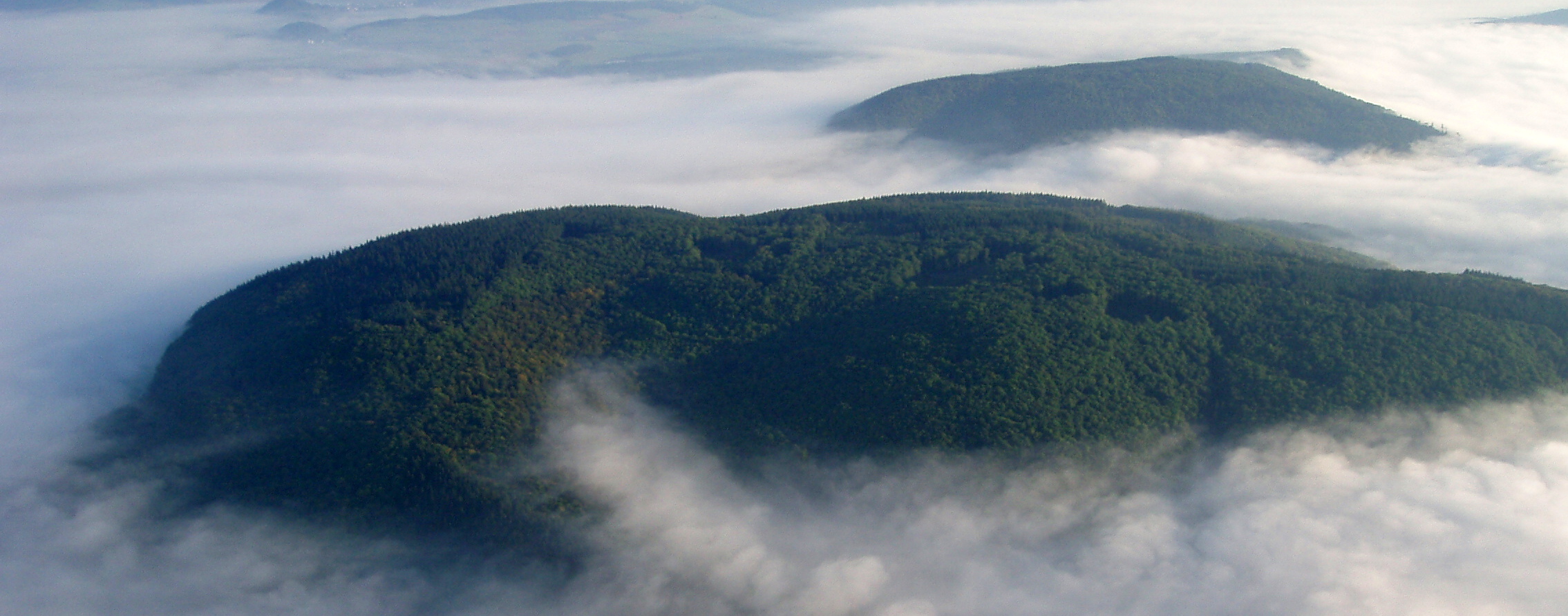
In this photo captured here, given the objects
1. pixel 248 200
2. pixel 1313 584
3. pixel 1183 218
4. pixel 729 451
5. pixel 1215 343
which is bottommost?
pixel 1313 584

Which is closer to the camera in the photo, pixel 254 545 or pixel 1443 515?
pixel 1443 515

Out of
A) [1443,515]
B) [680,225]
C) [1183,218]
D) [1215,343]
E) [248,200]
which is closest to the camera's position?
[1443,515]

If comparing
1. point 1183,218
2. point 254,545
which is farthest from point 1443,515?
point 254,545

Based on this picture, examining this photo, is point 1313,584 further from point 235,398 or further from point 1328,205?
point 1328,205

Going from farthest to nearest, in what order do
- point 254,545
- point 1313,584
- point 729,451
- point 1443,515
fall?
point 729,451, point 254,545, point 1443,515, point 1313,584

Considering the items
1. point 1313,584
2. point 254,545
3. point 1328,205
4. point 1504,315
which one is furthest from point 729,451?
point 1328,205

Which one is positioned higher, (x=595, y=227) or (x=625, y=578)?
(x=595, y=227)
